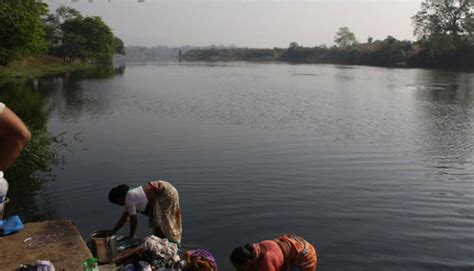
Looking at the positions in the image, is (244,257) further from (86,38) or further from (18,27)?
(86,38)

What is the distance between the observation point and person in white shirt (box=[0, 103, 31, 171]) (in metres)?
3.89

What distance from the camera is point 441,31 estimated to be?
298ft

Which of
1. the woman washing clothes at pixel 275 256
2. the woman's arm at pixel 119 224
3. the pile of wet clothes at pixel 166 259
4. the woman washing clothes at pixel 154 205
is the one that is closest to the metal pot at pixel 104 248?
the woman's arm at pixel 119 224

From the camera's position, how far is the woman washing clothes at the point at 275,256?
239 inches

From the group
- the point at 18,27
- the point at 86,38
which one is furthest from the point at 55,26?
the point at 18,27

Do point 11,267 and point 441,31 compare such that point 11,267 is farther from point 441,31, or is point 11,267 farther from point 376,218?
point 441,31

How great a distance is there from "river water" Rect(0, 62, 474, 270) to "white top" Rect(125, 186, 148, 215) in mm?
2026

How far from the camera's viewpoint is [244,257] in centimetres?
602

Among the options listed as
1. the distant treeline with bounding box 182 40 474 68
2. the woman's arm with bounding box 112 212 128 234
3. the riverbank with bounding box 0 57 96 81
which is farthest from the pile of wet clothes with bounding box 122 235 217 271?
the distant treeline with bounding box 182 40 474 68

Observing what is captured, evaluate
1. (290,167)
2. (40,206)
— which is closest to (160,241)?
(40,206)

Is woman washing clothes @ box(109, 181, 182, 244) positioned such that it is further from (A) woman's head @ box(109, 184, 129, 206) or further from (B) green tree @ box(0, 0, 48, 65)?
(B) green tree @ box(0, 0, 48, 65)

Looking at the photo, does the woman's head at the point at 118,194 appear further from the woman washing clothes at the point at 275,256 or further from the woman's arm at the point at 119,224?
the woman washing clothes at the point at 275,256

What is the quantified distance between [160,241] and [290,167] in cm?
852

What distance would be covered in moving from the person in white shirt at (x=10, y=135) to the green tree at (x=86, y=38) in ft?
300
